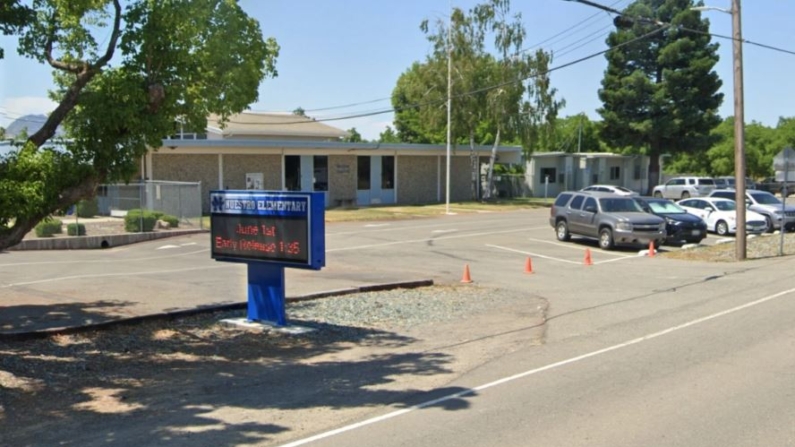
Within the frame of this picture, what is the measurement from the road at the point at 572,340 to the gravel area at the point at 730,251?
138 centimetres

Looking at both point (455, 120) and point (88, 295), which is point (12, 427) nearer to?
point (88, 295)

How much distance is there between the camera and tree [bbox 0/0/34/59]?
8.86 m

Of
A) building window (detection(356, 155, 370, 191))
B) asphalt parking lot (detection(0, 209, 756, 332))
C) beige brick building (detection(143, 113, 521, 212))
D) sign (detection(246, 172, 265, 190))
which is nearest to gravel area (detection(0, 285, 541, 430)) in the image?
asphalt parking lot (detection(0, 209, 756, 332))

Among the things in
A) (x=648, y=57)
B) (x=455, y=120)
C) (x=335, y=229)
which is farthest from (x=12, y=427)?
(x=648, y=57)

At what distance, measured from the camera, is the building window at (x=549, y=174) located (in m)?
63.8

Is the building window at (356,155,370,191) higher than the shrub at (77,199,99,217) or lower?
higher

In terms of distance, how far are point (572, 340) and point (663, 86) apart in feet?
181

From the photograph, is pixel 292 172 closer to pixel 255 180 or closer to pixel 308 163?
pixel 308 163

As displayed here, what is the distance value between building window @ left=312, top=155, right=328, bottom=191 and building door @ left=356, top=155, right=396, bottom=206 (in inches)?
100

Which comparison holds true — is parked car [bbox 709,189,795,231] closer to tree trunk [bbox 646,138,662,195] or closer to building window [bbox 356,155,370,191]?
building window [bbox 356,155,370,191]

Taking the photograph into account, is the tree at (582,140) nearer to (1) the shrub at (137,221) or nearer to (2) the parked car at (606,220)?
(2) the parked car at (606,220)

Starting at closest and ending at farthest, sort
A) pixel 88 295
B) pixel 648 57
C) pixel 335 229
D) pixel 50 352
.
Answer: pixel 50 352
pixel 88 295
pixel 335 229
pixel 648 57

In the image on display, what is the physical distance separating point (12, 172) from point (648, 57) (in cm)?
6150

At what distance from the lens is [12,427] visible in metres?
6.91
